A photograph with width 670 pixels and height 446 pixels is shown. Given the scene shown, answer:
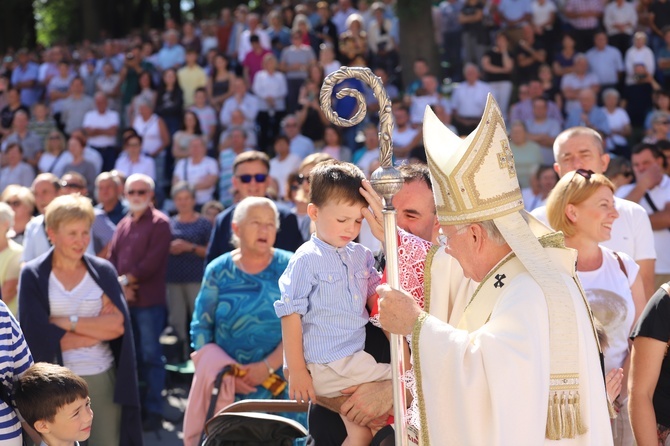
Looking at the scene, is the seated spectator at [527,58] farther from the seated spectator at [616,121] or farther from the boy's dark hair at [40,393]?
the boy's dark hair at [40,393]

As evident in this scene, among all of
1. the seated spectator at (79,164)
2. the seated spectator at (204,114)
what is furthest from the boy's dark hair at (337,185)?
the seated spectator at (204,114)

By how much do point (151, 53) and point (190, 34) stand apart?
106cm

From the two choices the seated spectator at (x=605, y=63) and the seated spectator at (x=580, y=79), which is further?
the seated spectator at (x=605, y=63)

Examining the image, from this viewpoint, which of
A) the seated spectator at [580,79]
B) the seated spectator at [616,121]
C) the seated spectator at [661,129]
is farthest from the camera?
the seated spectator at [580,79]

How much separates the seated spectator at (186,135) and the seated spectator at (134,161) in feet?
2.14

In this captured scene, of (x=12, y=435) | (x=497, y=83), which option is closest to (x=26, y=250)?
(x=12, y=435)

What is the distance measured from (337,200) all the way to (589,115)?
10648 mm

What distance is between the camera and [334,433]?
14.9 ft

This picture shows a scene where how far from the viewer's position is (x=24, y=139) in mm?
17094

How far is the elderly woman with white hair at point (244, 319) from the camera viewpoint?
19.2 ft

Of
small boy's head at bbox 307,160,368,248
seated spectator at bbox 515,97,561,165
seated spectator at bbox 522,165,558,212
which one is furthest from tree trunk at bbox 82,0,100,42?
small boy's head at bbox 307,160,368,248

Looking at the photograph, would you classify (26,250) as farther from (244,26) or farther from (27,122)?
(244,26)

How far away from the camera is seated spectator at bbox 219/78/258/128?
16.2 meters

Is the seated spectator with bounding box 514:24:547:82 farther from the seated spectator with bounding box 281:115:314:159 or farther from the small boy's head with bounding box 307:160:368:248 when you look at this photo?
the small boy's head with bounding box 307:160:368:248
